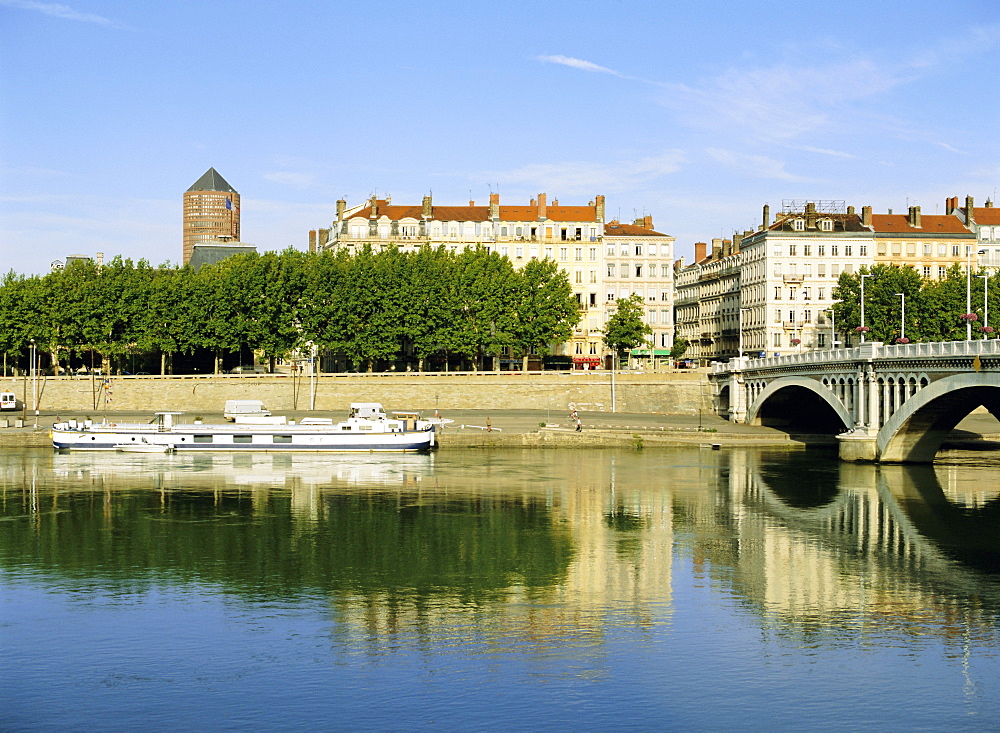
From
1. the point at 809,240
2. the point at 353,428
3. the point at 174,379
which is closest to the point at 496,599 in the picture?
the point at 353,428

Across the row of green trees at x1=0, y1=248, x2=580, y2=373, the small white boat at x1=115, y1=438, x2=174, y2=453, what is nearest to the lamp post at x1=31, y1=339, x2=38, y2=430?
the row of green trees at x1=0, y1=248, x2=580, y2=373

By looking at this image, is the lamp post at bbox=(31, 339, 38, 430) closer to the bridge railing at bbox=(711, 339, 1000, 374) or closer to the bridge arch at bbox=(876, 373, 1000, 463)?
the bridge railing at bbox=(711, 339, 1000, 374)

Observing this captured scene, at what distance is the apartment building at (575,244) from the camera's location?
139500 millimetres

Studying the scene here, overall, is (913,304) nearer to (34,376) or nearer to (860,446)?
(860,446)

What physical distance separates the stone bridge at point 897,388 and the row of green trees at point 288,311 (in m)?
35.9

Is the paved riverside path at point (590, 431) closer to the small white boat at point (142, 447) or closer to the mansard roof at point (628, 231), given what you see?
the small white boat at point (142, 447)

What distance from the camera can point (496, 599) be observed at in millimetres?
38062

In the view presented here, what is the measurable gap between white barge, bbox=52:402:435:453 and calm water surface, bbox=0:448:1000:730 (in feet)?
61.8

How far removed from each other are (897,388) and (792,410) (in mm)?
27218

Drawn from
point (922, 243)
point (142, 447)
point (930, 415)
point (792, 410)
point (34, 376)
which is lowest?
point (142, 447)

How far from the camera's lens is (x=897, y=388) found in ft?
227

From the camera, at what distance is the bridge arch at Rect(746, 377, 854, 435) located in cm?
9075

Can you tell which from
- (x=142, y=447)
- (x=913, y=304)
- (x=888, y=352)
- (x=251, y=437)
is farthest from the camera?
(x=913, y=304)

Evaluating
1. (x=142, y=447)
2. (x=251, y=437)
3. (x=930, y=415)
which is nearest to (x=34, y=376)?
(x=142, y=447)
